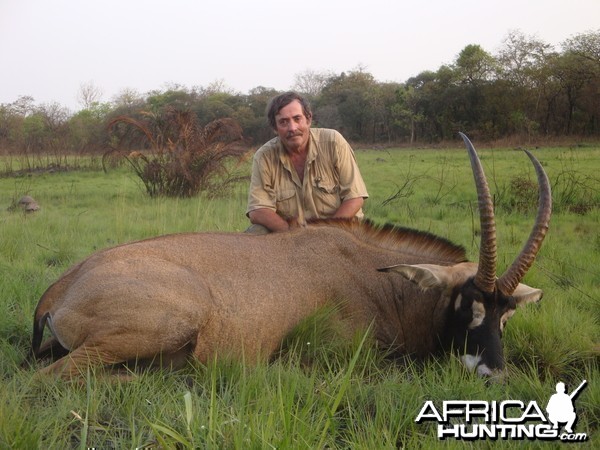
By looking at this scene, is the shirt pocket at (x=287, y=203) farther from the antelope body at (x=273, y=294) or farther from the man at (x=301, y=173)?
the antelope body at (x=273, y=294)

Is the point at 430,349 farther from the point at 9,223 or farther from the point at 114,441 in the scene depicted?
the point at 9,223

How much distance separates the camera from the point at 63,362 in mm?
3160

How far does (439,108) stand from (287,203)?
114ft

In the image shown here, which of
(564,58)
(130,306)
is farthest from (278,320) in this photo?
(564,58)

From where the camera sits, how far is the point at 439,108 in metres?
38.8

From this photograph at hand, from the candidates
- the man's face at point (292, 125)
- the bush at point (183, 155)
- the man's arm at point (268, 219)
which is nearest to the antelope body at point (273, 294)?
the man's arm at point (268, 219)

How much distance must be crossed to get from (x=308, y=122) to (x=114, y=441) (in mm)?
4026

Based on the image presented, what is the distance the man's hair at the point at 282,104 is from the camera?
570cm

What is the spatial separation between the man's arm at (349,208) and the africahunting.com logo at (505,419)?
2775mm

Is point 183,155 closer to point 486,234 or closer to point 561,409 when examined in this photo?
point 486,234

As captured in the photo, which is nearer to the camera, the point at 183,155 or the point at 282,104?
the point at 282,104

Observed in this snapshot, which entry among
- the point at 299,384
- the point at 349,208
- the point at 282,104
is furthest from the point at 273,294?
the point at 282,104

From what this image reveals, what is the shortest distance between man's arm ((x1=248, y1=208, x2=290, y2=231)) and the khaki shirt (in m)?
0.16

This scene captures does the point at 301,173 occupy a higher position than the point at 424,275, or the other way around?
the point at 301,173
